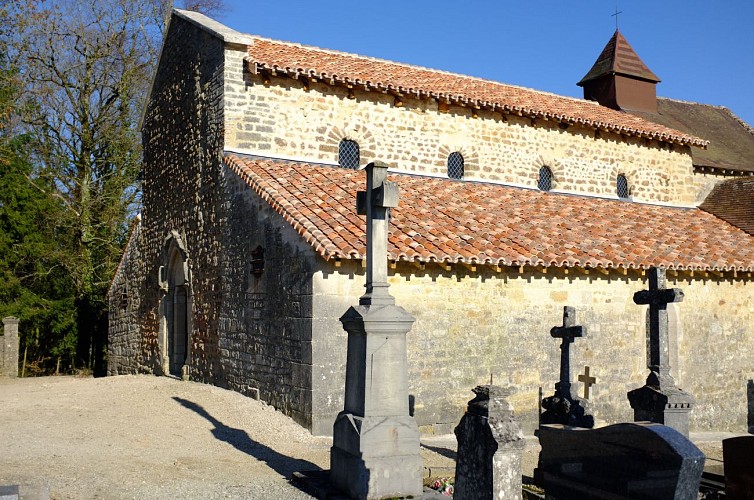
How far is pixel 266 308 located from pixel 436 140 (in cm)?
602

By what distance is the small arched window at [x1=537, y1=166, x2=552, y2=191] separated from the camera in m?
17.3

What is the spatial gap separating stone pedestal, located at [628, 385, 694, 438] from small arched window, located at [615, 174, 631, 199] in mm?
11082

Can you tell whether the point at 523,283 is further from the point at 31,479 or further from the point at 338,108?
the point at 31,479

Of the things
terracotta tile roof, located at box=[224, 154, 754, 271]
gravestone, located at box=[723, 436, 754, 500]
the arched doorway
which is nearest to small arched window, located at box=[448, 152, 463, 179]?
terracotta tile roof, located at box=[224, 154, 754, 271]

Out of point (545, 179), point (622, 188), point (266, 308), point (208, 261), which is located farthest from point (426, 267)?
point (622, 188)

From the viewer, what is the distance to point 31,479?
23.9 ft

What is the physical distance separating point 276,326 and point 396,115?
234 inches

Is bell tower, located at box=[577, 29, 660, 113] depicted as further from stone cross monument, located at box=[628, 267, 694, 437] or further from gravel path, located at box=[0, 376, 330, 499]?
gravel path, located at box=[0, 376, 330, 499]

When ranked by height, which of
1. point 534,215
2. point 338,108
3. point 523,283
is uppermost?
point 338,108

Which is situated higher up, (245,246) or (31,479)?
(245,246)

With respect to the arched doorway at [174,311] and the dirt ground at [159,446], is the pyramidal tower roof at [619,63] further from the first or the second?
the arched doorway at [174,311]

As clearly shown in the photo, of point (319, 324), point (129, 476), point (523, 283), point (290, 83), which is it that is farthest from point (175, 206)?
point (129, 476)

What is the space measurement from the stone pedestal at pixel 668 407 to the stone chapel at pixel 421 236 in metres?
2.51

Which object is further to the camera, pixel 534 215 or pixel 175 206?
pixel 175 206
